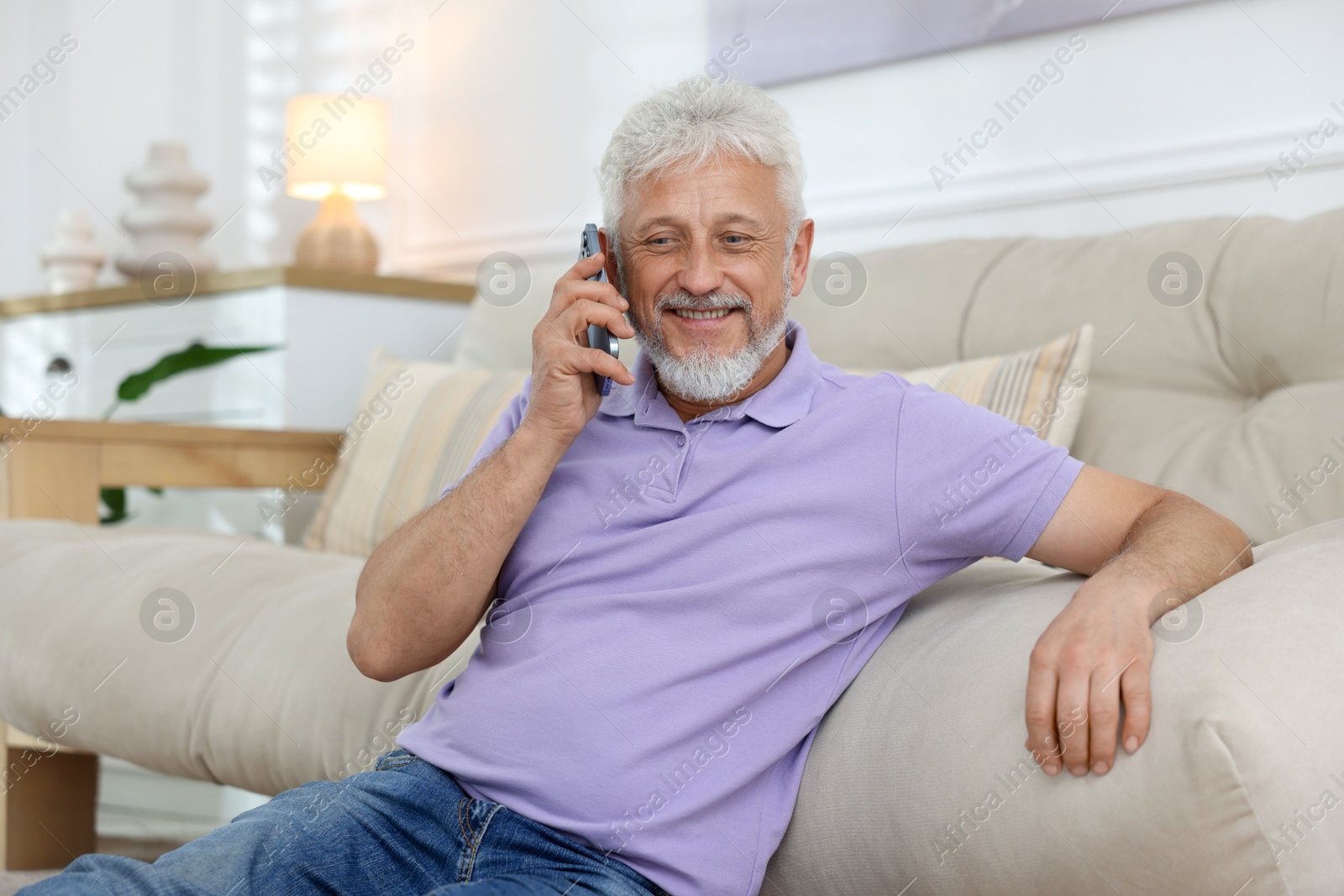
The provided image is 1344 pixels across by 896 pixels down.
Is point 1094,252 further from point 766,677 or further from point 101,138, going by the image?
point 101,138

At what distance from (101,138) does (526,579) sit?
3.40 meters

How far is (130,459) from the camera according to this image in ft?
6.92

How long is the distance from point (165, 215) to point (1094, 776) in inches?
120

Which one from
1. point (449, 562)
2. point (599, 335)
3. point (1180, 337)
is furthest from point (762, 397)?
point (1180, 337)

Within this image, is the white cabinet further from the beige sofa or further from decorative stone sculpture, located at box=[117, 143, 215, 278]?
the beige sofa

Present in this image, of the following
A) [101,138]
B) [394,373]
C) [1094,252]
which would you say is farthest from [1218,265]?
[101,138]

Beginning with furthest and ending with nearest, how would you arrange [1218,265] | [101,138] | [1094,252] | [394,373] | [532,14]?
[101,138] < [532,14] < [394,373] < [1094,252] < [1218,265]

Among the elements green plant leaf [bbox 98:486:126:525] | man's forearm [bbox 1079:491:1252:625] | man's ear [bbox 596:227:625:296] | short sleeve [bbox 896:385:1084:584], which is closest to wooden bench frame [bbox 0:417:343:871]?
green plant leaf [bbox 98:486:126:525]

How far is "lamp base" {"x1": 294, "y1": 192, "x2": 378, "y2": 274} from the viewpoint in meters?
2.92

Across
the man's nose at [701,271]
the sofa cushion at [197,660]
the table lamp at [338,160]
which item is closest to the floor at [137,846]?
the sofa cushion at [197,660]

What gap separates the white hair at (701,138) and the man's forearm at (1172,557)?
17.5 inches

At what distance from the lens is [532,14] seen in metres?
2.96

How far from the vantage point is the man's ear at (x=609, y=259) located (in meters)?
1.25

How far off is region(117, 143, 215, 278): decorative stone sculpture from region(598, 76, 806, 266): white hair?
2390 millimetres
